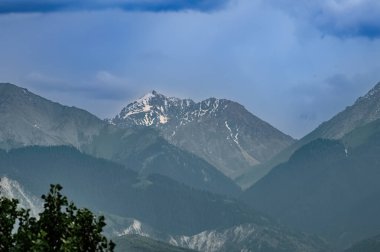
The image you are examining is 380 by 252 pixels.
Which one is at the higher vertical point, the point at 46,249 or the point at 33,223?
the point at 33,223

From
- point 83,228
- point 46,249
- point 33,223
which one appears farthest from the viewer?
point 33,223

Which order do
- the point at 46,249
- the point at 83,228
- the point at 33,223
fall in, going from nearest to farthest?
the point at 46,249 < the point at 83,228 < the point at 33,223

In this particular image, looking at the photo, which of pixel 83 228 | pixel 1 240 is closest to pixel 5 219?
pixel 1 240

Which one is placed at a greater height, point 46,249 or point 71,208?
point 71,208

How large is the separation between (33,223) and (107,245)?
9.56 meters

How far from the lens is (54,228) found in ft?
291

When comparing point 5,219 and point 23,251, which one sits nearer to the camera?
point 23,251

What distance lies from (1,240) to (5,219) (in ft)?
8.60

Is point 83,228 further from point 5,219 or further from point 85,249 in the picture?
point 5,219

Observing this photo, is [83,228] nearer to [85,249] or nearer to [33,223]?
[85,249]

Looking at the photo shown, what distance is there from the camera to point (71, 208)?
283 ft

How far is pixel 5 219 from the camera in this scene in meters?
87.3

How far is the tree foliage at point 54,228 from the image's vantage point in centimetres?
8150

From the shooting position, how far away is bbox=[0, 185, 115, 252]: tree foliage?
81500 millimetres
